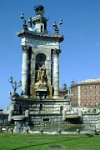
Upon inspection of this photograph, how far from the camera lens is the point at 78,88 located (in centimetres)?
15050

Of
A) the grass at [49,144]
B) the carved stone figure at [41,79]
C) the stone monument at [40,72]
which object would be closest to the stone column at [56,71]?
the stone monument at [40,72]

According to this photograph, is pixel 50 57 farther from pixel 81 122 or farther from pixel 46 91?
pixel 81 122

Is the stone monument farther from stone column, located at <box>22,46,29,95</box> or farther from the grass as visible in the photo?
the grass

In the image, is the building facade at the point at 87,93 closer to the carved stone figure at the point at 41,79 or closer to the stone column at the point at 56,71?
the stone column at the point at 56,71

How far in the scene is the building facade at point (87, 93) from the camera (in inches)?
5792

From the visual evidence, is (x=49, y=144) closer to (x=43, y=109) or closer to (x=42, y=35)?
(x=43, y=109)

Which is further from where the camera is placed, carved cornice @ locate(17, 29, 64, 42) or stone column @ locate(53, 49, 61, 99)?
carved cornice @ locate(17, 29, 64, 42)

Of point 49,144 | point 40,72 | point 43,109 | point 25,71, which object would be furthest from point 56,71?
point 49,144

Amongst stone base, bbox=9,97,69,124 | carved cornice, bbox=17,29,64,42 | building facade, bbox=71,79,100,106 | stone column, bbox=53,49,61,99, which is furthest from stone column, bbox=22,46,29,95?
building facade, bbox=71,79,100,106

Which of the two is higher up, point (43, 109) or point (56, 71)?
point (56, 71)

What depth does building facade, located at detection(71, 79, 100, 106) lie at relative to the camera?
147m

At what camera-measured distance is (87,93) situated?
14912cm

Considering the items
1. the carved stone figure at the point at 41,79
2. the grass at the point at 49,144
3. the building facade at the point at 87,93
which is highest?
the building facade at the point at 87,93

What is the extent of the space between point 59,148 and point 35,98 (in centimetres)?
3510
